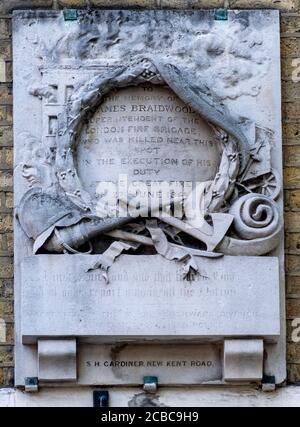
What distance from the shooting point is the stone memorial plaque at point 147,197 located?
10.3 metres

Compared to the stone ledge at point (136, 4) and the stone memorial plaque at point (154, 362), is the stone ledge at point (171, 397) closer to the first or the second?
the stone memorial plaque at point (154, 362)

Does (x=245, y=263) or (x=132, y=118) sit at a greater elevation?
(x=132, y=118)

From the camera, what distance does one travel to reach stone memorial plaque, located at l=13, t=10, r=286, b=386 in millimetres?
10312

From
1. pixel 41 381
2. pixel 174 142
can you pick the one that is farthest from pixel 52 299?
pixel 174 142

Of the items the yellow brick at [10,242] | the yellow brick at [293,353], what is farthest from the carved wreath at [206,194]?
the yellow brick at [293,353]

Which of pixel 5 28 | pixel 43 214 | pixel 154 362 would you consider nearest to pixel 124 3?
pixel 5 28

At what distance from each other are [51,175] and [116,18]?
0.98 metres

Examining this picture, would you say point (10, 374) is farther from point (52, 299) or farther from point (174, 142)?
point (174, 142)

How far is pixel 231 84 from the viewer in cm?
1072

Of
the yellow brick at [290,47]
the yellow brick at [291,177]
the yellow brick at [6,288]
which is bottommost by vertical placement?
the yellow brick at [6,288]

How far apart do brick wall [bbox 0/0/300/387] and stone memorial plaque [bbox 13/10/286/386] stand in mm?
74

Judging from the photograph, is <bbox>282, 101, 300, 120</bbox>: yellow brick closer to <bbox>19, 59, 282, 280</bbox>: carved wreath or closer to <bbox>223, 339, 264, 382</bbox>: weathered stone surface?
<bbox>19, 59, 282, 280</bbox>: carved wreath

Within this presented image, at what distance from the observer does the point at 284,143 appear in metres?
10.7

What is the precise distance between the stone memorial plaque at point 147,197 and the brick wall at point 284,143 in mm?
74
